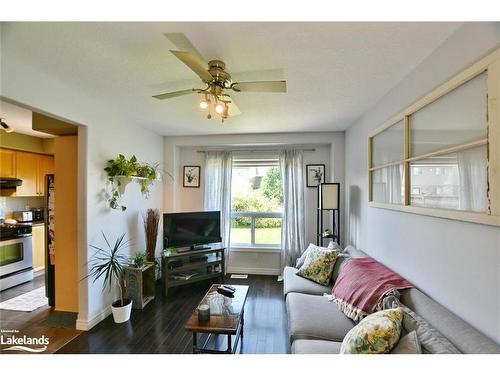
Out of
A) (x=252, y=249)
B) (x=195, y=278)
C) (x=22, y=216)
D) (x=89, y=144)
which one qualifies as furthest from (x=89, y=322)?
(x=22, y=216)

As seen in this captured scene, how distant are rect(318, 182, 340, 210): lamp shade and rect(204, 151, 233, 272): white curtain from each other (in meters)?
1.59

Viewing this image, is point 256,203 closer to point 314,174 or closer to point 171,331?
point 314,174

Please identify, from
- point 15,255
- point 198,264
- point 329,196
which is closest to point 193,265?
point 198,264

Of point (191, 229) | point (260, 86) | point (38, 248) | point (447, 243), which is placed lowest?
point (38, 248)

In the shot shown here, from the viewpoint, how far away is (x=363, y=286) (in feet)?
6.06

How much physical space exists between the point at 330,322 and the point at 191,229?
2.38m

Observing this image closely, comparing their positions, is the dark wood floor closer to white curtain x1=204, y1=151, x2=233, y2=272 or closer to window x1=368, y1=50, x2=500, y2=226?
white curtain x1=204, y1=151, x2=233, y2=272

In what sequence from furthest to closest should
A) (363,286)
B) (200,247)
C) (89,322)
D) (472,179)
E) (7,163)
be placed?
(7,163) → (200,247) → (89,322) → (363,286) → (472,179)

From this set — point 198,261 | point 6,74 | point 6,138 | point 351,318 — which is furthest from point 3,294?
point 351,318

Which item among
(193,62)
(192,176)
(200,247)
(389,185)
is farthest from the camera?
(192,176)

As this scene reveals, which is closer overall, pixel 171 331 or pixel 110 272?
pixel 171 331

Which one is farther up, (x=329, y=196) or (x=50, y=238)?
(x=329, y=196)

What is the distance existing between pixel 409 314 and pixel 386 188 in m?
1.18
